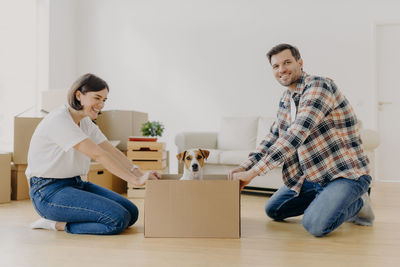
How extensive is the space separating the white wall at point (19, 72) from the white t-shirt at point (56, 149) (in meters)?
2.91

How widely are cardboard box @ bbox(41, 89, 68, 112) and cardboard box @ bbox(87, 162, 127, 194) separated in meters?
0.76

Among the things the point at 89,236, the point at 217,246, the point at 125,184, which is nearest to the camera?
the point at 217,246

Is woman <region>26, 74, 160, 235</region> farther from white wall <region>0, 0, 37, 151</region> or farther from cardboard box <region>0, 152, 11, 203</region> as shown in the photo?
white wall <region>0, 0, 37, 151</region>

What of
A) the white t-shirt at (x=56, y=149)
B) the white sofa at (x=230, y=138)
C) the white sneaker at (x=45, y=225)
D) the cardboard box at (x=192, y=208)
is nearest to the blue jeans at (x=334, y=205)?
the cardboard box at (x=192, y=208)

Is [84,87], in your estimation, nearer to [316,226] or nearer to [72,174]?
[72,174]

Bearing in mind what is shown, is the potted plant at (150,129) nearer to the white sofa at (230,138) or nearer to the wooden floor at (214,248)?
the white sofa at (230,138)

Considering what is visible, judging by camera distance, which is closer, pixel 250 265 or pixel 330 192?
pixel 250 265

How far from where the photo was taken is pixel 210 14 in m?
4.85

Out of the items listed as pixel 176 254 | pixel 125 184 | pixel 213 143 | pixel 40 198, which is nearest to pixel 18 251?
pixel 40 198

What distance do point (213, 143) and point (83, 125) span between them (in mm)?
2246

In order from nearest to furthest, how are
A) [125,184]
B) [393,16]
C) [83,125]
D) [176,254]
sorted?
[176,254]
[83,125]
[125,184]
[393,16]

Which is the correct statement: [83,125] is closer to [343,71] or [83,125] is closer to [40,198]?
[40,198]

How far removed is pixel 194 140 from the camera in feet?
13.3

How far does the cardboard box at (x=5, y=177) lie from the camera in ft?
9.60
